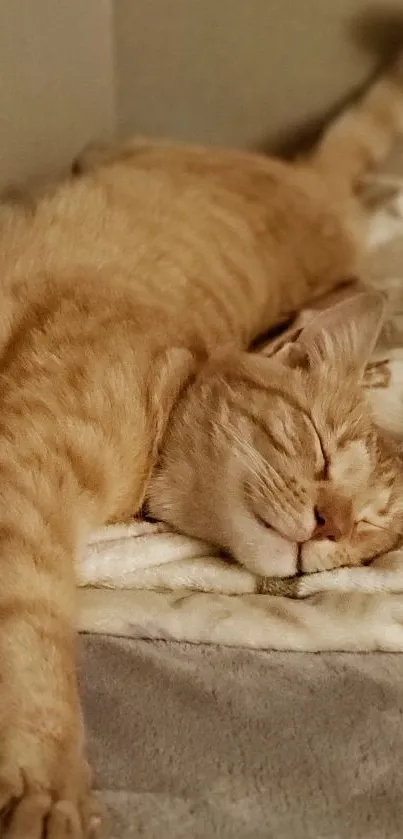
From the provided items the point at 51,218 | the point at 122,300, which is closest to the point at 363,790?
the point at 122,300

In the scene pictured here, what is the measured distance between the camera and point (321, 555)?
1292 mm

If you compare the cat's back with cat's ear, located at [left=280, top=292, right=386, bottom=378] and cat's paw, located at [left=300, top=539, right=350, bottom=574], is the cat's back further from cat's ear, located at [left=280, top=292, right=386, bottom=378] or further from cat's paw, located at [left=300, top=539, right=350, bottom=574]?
cat's paw, located at [left=300, top=539, right=350, bottom=574]

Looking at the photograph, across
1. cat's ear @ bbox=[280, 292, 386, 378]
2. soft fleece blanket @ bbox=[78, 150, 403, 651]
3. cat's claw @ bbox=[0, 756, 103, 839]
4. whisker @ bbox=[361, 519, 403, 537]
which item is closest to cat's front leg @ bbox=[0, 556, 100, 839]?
cat's claw @ bbox=[0, 756, 103, 839]

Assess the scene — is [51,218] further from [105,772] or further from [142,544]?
[105,772]

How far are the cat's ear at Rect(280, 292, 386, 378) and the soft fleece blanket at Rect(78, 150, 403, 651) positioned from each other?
0.34 meters

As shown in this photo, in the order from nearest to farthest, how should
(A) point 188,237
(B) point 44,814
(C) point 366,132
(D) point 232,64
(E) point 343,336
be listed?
(B) point 44,814 → (E) point 343,336 → (A) point 188,237 → (C) point 366,132 → (D) point 232,64

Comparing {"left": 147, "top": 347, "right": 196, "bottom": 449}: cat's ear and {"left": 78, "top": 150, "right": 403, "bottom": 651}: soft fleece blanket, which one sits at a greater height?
{"left": 147, "top": 347, "right": 196, "bottom": 449}: cat's ear

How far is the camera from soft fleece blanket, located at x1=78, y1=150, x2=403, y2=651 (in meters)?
1.17

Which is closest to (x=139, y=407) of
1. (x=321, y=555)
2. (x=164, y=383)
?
(x=164, y=383)

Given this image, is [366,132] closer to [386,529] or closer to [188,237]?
[188,237]

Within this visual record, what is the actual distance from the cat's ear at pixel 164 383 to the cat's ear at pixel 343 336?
0.66ft

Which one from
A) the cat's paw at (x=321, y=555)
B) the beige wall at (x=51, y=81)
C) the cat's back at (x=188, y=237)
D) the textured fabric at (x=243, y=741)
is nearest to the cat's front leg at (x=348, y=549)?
the cat's paw at (x=321, y=555)

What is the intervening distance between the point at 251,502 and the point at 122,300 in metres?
0.43

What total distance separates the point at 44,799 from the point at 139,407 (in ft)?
1.98
